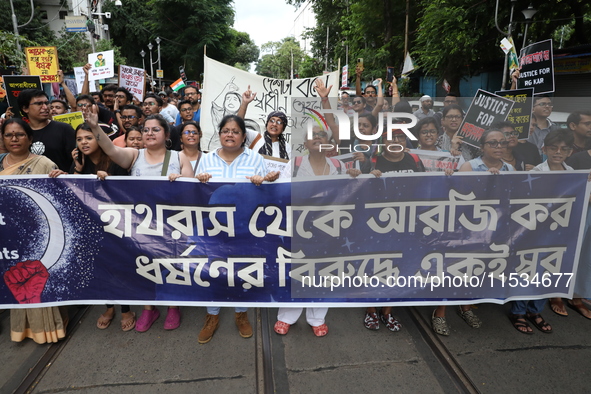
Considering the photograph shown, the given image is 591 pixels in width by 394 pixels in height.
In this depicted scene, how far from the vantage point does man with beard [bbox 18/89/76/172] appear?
3.97 metres

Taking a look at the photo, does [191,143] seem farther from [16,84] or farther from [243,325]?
[16,84]

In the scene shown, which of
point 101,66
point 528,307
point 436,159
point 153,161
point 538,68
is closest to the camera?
point 153,161

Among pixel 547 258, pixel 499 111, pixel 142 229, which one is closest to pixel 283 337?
pixel 142 229

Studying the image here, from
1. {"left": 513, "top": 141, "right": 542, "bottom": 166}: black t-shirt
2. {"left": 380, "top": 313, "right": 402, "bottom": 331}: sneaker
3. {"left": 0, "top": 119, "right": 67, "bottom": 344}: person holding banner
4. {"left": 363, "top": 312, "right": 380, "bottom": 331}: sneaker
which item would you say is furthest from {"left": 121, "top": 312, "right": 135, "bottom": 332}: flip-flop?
{"left": 513, "top": 141, "right": 542, "bottom": 166}: black t-shirt

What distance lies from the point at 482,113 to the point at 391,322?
2.12 metres

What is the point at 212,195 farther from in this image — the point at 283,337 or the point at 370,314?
the point at 370,314

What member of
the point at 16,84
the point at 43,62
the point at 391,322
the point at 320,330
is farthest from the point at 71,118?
the point at 43,62

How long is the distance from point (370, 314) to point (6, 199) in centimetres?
301

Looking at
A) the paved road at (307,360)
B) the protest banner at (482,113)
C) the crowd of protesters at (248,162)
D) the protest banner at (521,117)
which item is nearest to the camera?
the paved road at (307,360)

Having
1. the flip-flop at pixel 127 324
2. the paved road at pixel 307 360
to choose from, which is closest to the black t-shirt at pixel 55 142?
the paved road at pixel 307 360

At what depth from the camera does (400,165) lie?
3.38 meters

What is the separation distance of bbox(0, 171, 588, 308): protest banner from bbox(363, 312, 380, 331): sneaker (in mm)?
347

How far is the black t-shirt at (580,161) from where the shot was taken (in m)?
3.40

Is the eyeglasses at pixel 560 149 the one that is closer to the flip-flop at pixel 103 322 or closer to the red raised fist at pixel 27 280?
the flip-flop at pixel 103 322
